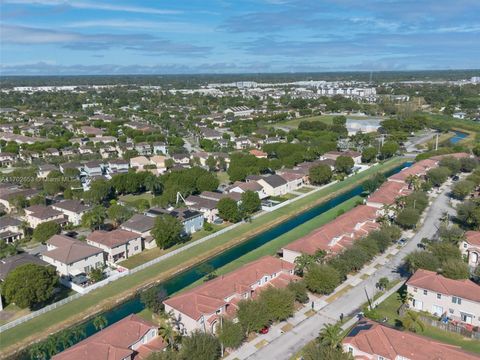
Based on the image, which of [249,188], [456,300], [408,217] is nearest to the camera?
[456,300]

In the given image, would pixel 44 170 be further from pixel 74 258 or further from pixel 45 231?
pixel 74 258

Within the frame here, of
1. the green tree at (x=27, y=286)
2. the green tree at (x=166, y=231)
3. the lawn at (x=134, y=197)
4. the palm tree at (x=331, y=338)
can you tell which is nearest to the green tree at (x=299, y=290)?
the palm tree at (x=331, y=338)

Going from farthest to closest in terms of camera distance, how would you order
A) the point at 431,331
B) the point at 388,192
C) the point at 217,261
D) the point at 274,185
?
the point at 274,185 < the point at 388,192 < the point at 217,261 < the point at 431,331

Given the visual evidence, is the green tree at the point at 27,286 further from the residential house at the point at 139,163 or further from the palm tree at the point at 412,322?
the residential house at the point at 139,163

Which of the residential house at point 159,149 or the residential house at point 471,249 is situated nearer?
the residential house at point 471,249

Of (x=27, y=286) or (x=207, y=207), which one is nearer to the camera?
(x=27, y=286)

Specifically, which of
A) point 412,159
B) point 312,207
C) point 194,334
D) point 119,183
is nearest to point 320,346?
point 194,334

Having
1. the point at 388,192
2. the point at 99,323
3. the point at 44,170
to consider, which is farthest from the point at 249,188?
the point at 44,170
